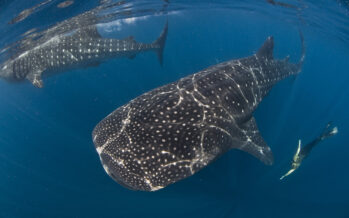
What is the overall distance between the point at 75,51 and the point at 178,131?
28.3ft

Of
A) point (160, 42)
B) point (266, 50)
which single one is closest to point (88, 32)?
point (160, 42)

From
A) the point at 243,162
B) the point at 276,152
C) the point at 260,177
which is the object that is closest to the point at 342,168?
the point at 276,152

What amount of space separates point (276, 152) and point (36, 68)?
1250 centimetres

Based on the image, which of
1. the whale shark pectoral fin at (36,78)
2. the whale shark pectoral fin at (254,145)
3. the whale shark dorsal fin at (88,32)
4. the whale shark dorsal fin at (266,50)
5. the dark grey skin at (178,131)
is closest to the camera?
the dark grey skin at (178,131)

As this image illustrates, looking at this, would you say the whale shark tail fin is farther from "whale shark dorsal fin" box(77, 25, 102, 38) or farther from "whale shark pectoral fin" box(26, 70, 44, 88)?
"whale shark pectoral fin" box(26, 70, 44, 88)

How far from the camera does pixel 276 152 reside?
1038cm

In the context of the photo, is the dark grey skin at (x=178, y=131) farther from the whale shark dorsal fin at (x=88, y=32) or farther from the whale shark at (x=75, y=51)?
the whale shark dorsal fin at (x=88, y=32)

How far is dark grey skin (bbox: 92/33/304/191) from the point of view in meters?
4.02

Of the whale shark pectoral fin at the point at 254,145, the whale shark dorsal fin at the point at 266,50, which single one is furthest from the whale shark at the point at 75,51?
the whale shark pectoral fin at the point at 254,145

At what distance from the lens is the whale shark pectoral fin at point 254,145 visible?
6.01 metres

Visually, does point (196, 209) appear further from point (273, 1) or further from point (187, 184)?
point (273, 1)

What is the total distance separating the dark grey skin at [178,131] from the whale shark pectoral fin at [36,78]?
7.58m

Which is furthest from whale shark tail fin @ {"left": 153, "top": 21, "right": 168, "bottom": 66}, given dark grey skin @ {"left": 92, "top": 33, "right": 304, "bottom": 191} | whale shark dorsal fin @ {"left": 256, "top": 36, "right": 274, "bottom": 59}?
dark grey skin @ {"left": 92, "top": 33, "right": 304, "bottom": 191}

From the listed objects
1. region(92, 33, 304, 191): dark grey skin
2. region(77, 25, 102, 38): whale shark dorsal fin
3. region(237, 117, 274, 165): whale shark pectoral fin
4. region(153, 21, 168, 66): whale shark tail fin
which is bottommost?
region(237, 117, 274, 165): whale shark pectoral fin
